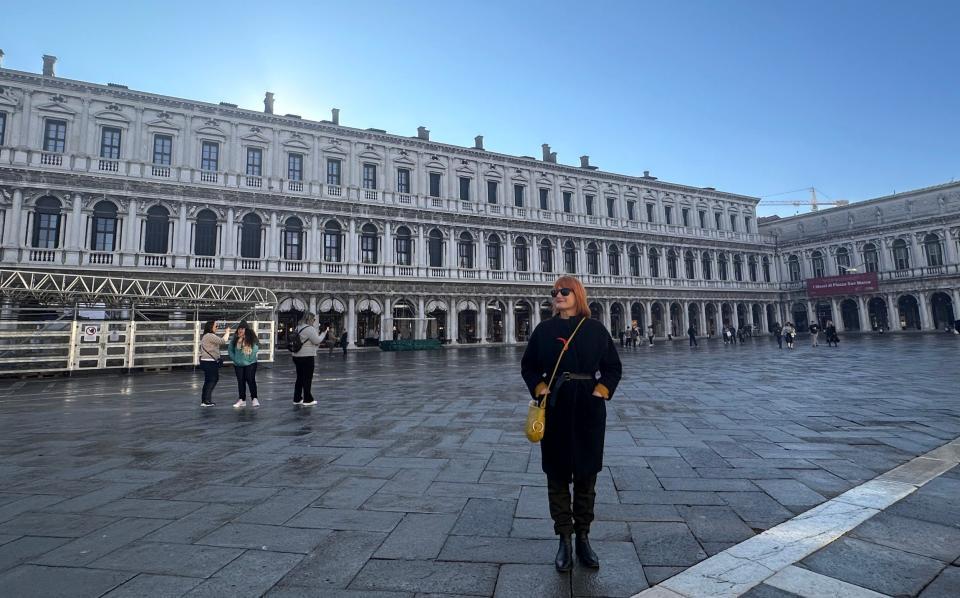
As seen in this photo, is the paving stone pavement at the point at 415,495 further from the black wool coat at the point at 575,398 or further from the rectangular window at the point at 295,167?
the rectangular window at the point at 295,167

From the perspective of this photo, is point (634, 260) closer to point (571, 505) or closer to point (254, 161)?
point (254, 161)

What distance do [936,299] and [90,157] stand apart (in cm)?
5825

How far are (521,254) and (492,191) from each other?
4894 mm

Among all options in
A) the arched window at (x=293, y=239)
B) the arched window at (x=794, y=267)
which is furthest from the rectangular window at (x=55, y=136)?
the arched window at (x=794, y=267)

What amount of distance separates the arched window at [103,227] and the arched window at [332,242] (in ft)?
32.9

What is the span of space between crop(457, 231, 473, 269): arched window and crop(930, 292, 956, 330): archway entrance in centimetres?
3738

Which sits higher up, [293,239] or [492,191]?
[492,191]

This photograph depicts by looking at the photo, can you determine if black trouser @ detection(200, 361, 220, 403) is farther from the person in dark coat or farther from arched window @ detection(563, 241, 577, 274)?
arched window @ detection(563, 241, 577, 274)

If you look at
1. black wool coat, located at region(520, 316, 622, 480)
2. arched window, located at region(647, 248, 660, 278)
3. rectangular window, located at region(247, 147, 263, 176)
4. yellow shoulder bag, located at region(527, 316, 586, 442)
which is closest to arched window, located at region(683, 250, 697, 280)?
arched window, located at region(647, 248, 660, 278)

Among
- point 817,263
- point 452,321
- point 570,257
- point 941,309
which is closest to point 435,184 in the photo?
point 452,321

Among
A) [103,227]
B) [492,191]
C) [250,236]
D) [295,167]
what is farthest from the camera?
[492,191]

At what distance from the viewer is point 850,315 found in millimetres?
42500

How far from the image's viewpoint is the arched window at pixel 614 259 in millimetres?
36375

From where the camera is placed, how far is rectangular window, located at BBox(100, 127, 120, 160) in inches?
932
